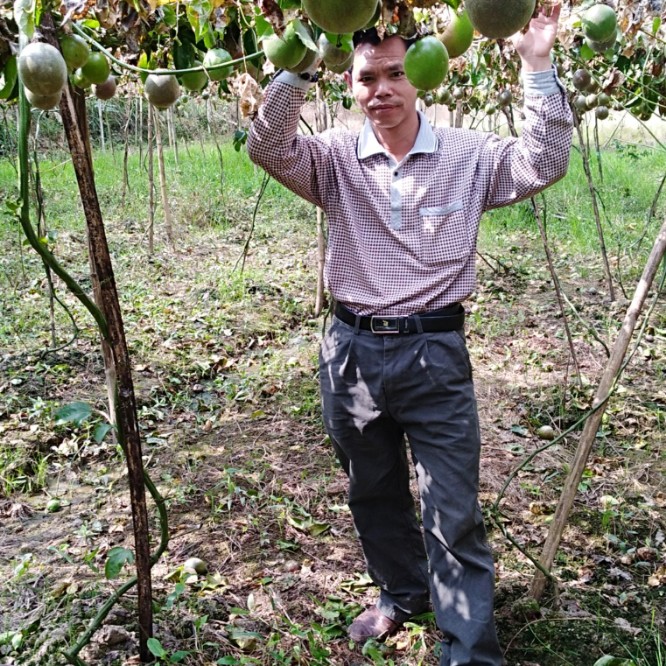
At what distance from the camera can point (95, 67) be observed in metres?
1.47

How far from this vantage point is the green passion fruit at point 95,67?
1468 mm

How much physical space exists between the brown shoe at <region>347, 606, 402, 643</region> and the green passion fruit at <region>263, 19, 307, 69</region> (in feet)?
5.06

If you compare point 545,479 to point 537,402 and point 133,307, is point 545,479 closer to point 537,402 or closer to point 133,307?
point 537,402

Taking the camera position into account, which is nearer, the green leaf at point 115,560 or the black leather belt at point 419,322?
the green leaf at point 115,560

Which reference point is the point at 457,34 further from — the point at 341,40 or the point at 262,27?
the point at 262,27

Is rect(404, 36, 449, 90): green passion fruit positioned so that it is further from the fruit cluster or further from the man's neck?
the fruit cluster

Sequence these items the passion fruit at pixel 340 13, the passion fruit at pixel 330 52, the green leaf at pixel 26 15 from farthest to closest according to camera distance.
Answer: the passion fruit at pixel 330 52, the green leaf at pixel 26 15, the passion fruit at pixel 340 13

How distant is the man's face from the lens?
1645 millimetres

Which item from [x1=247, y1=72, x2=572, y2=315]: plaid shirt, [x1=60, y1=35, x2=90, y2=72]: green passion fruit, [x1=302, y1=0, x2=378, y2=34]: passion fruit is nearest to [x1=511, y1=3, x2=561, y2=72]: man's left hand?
[x1=247, y1=72, x2=572, y2=315]: plaid shirt

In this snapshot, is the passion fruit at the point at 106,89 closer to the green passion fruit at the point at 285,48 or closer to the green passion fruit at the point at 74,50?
the green passion fruit at the point at 74,50

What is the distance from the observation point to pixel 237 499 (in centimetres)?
270

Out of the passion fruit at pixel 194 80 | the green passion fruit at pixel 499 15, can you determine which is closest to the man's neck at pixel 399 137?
the passion fruit at pixel 194 80

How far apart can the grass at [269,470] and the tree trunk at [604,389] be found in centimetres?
29

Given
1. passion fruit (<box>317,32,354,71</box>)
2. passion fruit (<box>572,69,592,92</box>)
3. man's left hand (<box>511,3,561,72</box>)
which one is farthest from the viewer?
passion fruit (<box>572,69,592,92</box>)
